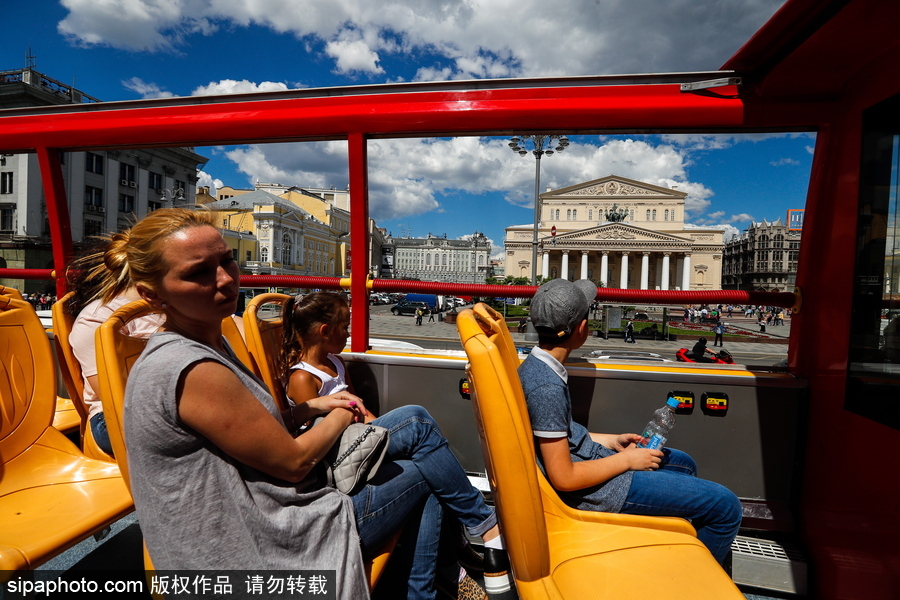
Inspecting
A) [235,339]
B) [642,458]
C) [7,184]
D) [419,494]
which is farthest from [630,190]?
[7,184]

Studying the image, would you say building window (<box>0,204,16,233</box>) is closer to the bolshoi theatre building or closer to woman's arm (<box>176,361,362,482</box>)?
woman's arm (<box>176,361,362,482</box>)

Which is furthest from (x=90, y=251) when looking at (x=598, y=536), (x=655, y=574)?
(x=655, y=574)

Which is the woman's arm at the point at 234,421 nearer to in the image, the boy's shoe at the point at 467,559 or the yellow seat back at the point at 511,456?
the yellow seat back at the point at 511,456

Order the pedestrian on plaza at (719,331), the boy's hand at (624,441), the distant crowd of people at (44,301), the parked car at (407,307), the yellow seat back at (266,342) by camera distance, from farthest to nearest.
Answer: the pedestrian on plaza at (719,331)
the parked car at (407,307)
the distant crowd of people at (44,301)
the yellow seat back at (266,342)
the boy's hand at (624,441)

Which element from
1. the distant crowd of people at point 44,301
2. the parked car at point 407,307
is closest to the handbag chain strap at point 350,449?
the parked car at point 407,307

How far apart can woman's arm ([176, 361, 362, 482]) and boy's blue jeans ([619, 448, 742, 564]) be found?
114cm

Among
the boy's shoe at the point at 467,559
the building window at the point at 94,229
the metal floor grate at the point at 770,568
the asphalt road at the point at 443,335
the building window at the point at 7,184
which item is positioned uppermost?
the building window at the point at 7,184

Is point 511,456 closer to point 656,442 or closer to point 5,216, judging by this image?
point 656,442

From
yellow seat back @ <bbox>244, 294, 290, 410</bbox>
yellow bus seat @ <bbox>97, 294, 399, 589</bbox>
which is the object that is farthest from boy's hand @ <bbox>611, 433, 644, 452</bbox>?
yellow seat back @ <bbox>244, 294, 290, 410</bbox>

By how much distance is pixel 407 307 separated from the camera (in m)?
4.03

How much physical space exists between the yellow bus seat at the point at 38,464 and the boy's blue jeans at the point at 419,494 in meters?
1.03

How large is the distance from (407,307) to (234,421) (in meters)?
3.04

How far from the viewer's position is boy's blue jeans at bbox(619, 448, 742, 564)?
5.00 ft

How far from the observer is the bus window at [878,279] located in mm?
1670
